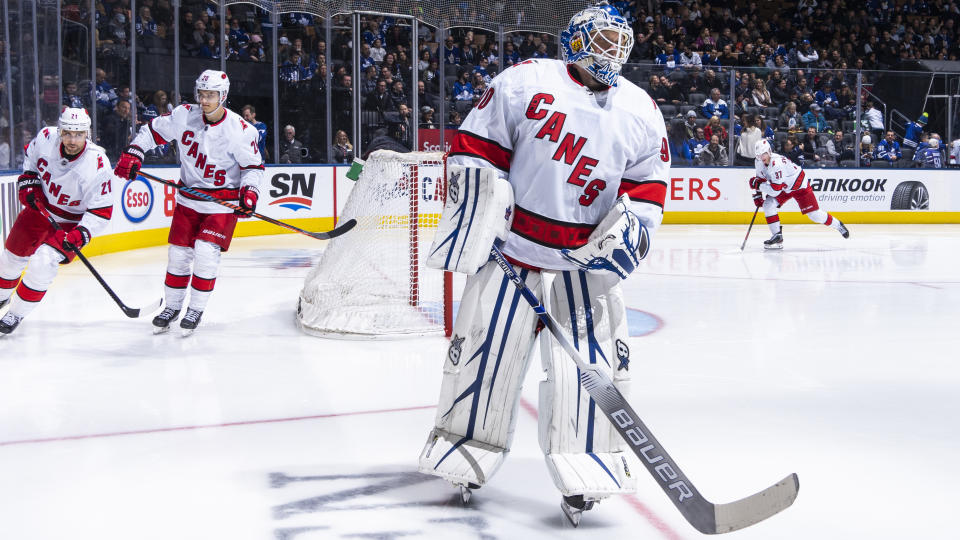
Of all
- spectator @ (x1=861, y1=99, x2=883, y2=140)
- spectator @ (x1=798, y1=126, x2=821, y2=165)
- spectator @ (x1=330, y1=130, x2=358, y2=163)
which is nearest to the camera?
spectator @ (x1=330, y1=130, x2=358, y2=163)

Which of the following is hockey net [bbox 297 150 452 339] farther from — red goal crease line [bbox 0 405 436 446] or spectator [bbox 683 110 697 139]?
spectator [bbox 683 110 697 139]

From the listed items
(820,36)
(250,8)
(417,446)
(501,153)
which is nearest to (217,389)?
(417,446)

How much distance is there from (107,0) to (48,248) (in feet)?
15.3

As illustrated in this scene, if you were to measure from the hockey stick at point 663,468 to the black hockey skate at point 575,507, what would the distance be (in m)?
0.20

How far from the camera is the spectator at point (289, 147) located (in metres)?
10.0

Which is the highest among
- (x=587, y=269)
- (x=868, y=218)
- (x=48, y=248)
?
(x=587, y=269)

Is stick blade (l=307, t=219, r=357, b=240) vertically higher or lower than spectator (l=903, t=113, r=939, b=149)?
lower

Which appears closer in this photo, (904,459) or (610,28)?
(610,28)

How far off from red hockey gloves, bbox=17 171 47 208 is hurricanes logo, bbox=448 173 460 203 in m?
3.01

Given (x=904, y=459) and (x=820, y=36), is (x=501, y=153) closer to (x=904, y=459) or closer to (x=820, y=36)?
(x=904, y=459)

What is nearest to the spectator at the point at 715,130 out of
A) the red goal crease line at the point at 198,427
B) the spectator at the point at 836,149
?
the spectator at the point at 836,149

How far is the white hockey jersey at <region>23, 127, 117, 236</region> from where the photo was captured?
15.2 ft

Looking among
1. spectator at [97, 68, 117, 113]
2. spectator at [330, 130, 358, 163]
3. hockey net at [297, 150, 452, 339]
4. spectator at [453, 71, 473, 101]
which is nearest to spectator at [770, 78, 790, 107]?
spectator at [453, 71, 473, 101]

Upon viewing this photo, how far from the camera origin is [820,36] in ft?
53.9
